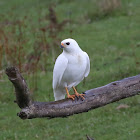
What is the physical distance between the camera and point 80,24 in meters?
16.7

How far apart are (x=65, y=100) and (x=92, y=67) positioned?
6384 mm

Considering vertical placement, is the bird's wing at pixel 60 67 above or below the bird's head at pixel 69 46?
below

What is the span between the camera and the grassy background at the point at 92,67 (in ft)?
27.2

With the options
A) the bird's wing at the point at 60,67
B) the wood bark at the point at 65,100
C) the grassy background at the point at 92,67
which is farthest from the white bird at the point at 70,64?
the grassy background at the point at 92,67

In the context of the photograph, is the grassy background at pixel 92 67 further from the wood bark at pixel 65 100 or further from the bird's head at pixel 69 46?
the bird's head at pixel 69 46

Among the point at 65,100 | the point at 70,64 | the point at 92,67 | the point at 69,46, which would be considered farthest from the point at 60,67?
the point at 92,67

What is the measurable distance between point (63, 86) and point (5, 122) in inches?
104

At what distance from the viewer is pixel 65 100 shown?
552 centimetres

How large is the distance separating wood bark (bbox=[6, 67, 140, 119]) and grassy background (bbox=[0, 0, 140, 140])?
1815 millimetres

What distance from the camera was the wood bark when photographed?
4.66 meters

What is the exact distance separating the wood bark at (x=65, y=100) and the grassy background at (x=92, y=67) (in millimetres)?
1815

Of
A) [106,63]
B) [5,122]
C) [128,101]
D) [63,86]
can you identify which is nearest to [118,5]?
[106,63]

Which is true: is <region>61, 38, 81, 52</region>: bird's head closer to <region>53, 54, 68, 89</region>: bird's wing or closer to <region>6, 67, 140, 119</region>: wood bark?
<region>53, 54, 68, 89</region>: bird's wing

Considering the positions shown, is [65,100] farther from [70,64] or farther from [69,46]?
[69,46]
